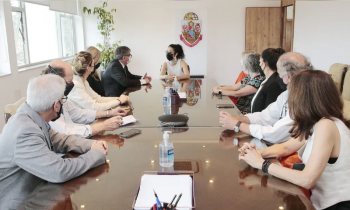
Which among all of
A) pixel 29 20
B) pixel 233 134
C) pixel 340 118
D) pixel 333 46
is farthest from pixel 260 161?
pixel 29 20

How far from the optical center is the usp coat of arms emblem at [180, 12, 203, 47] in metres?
7.32

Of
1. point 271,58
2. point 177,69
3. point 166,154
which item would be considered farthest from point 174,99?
point 177,69

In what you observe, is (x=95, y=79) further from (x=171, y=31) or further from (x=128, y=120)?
(x=171, y=31)

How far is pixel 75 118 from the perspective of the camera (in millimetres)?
2656

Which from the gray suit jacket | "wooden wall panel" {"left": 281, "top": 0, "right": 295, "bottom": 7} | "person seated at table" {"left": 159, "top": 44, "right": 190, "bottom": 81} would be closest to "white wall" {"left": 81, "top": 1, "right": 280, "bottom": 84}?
"wooden wall panel" {"left": 281, "top": 0, "right": 295, "bottom": 7}

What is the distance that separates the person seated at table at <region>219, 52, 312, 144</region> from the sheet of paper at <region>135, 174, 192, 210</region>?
832 mm

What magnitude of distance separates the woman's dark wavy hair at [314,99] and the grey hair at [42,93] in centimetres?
122

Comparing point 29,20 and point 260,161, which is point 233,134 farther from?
point 29,20

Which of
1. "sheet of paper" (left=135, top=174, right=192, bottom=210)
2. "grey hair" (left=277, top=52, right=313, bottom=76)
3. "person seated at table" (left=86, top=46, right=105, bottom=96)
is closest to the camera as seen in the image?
"sheet of paper" (left=135, top=174, right=192, bottom=210)

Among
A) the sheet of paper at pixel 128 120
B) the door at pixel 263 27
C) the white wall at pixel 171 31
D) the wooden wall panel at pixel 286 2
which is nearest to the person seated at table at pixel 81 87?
the sheet of paper at pixel 128 120

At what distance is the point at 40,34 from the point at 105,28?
1764 millimetres

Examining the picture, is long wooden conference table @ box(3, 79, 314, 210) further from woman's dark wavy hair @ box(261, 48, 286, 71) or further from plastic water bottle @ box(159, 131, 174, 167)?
woman's dark wavy hair @ box(261, 48, 286, 71)

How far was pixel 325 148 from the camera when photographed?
144 cm

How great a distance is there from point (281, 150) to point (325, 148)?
395 mm
